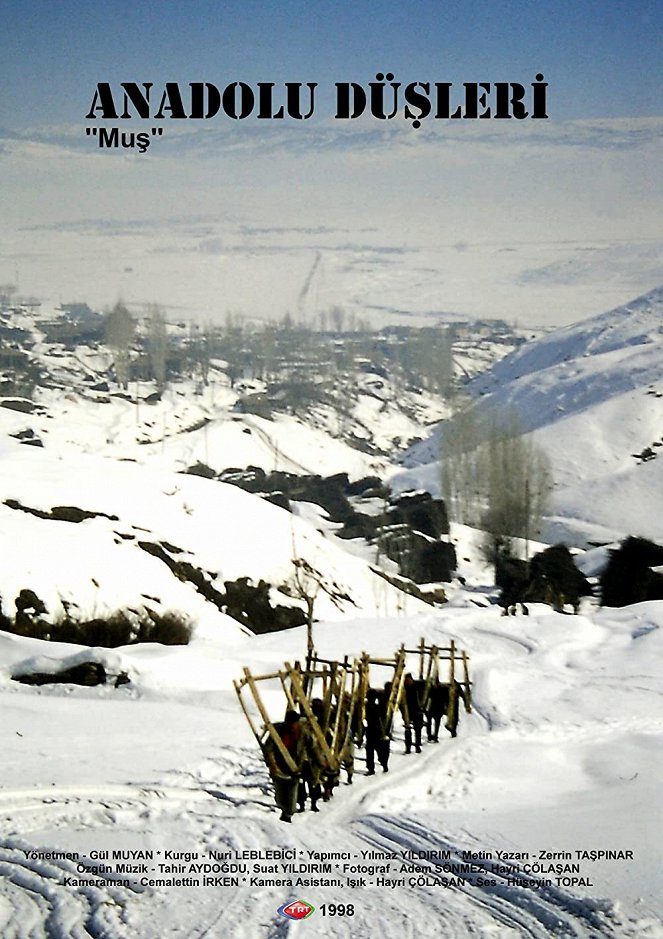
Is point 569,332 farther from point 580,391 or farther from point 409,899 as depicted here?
point 409,899

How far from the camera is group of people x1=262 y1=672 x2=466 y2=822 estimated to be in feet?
19.1

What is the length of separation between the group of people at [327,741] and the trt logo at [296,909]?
3.67 ft

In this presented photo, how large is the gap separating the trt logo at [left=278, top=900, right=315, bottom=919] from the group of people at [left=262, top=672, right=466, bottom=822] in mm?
1117

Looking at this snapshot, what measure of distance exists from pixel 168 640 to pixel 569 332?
65728 millimetres

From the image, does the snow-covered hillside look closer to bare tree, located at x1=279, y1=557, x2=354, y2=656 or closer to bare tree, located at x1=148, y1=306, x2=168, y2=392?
bare tree, located at x1=279, y1=557, x2=354, y2=656

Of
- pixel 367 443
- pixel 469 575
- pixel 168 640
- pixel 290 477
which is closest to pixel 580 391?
pixel 367 443

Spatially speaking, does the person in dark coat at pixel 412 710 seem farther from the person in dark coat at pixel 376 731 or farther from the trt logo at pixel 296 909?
the trt logo at pixel 296 909

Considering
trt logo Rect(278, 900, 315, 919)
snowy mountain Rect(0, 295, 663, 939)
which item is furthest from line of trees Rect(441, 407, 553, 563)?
trt logo Rect(278, 900, 315, 919)

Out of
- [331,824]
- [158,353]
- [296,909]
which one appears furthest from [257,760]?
[158,353]

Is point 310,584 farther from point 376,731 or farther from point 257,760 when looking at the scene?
point 376,731

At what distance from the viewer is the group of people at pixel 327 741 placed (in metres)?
5.82

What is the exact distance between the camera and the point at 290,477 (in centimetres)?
3953

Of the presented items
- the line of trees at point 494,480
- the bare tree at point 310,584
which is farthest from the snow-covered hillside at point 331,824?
the line of trees at point 494,480

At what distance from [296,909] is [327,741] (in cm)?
172
